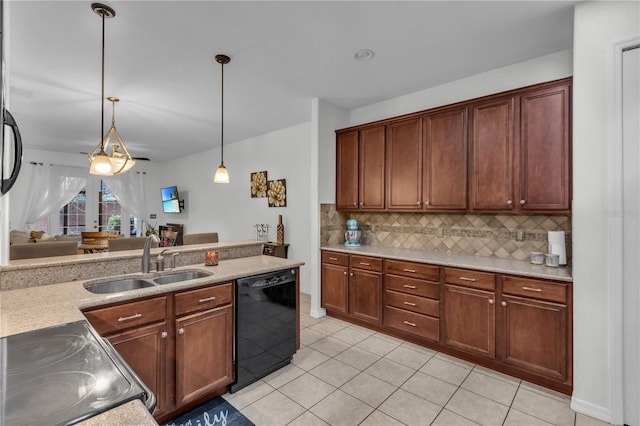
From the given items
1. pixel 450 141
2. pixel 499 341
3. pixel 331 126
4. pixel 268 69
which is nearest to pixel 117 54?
pixel 268 69

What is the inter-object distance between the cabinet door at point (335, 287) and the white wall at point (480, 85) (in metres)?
2.02

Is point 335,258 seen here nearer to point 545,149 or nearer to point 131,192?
point 545,149

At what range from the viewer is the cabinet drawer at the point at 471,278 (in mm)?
2586

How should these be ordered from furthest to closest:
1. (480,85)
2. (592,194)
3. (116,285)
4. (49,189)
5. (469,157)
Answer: (49,189)
(480,85)
(469,157)
(116,285)
(592,194)

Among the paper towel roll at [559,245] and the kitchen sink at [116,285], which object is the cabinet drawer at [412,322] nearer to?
the paper towel roll at [559,245]

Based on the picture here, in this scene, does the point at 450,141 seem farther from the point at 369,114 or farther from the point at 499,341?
the point at 499,341

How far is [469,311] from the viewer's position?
2715 mm

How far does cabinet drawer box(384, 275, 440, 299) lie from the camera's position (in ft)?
9.61

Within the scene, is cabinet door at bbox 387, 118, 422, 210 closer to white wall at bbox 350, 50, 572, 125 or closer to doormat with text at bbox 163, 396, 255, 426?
white wall at bbox 350, 50, 572, 125

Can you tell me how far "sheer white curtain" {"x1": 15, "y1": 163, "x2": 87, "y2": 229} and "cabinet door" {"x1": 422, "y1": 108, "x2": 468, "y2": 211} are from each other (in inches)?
308

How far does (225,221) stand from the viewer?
6559 mm

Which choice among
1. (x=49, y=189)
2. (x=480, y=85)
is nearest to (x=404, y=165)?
(x=480, y=85)

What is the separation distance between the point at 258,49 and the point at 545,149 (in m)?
2.58

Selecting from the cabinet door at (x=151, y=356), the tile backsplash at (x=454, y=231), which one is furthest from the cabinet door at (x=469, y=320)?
the cabinet door at (x=151, y=356)
